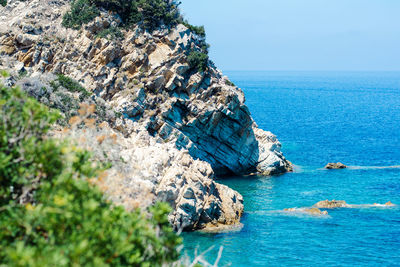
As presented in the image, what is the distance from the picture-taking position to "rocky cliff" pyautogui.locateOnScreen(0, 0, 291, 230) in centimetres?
4406

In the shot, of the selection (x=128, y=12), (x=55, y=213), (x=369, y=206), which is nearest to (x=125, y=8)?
(x=128, y=12)

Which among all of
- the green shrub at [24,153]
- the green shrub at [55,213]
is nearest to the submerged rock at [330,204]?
the green shrub at [55,213]

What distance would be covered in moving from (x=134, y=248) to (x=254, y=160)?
47837 millimetres

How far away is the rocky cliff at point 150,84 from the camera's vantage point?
44.1 meters

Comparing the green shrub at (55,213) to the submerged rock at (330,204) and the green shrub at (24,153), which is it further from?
the submerged rock at (330,204)

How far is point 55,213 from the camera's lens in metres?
13.2

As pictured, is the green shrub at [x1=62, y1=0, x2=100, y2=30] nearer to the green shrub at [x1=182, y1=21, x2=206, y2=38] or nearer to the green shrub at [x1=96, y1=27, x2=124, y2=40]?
the green shrub at [x1=96, y1=27, x2=124, y2=40]

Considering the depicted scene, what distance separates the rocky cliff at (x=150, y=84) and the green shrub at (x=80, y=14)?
2.48 feet

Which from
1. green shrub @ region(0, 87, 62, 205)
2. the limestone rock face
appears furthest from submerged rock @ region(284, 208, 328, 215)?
green shrub @ region(0, 87, 62, 205)

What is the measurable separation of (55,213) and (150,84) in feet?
129

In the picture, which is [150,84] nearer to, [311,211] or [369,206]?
[311,211]

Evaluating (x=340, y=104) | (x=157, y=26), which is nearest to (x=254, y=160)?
(x=157, y=26)

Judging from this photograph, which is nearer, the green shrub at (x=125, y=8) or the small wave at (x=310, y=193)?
the small wave at (x=310, y=193)

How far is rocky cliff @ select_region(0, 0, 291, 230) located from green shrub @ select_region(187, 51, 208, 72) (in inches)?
18.4
